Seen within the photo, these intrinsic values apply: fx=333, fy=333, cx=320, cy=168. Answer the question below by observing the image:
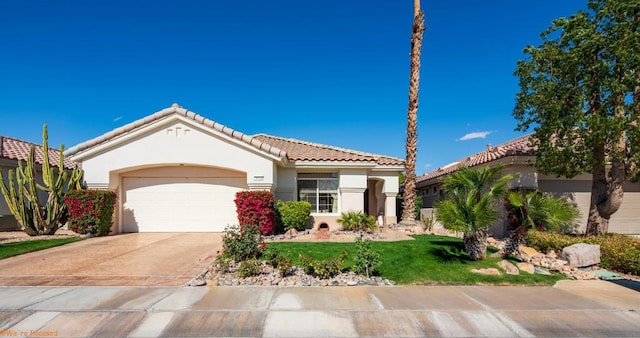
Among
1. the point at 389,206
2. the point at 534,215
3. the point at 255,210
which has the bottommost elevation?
the point at 389,206

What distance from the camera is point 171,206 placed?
1489cm

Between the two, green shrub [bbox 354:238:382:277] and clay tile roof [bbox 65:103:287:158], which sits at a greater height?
clay tile roof [bbox 65:103:287:158]

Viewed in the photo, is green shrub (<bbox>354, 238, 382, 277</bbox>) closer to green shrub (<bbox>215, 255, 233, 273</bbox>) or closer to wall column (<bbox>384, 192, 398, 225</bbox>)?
green shrub (<bbox>215, 255, 233, 273</bbox>)

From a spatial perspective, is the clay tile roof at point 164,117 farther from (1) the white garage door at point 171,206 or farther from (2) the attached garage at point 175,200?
(1) the white garage door at point 171,206

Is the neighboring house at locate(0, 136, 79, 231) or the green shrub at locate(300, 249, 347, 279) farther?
the neighboring house at locate(0, 136, 79, 231)

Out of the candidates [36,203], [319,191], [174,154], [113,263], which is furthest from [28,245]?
[319,191]

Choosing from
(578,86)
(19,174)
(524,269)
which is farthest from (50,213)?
(578,86)

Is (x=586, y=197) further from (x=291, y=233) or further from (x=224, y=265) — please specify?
(x=224, y=265)

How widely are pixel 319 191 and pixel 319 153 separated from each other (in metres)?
2.08

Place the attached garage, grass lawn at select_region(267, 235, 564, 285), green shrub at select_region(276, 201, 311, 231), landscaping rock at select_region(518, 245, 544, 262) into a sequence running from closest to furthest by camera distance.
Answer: grass lawn at select_region(267, 235, 564, 285), landscaping rock at select_region(518, 245, 544, 262), green shrub at select_region(276, 201, 311, 231), the attached garage

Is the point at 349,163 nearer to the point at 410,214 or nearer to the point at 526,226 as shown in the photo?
the point at 410,214

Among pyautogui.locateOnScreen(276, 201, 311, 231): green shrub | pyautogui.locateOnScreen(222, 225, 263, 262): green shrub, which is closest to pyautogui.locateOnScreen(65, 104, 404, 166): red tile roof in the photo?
pyautogui.locateOnScreen(276, 201, 311, 231): green shrub

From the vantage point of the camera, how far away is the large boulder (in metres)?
8.56

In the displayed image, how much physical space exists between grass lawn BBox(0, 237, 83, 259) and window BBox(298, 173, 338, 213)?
9.34m
